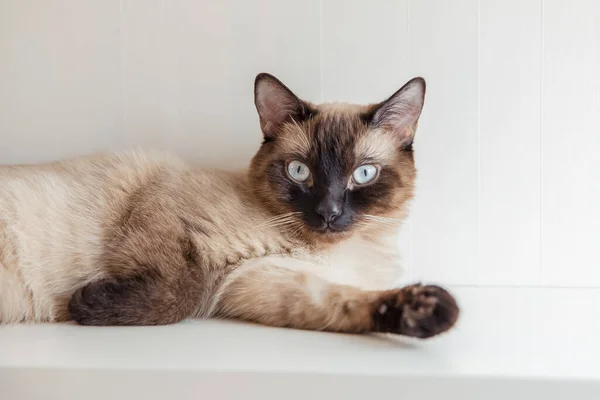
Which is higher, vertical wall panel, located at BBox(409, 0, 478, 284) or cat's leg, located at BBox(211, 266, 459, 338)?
vertical wall panel, located at BBox(409, 0, 478, 284)

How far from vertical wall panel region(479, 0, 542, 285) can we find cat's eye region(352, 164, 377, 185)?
1.98 ft

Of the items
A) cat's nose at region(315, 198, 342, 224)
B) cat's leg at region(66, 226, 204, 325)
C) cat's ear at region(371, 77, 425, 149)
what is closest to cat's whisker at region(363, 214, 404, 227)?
cat's nose at region(315, 198, 342, 224)

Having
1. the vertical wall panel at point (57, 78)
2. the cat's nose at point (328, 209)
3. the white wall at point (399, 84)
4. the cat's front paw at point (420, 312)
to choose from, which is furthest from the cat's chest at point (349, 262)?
the vertical wall panel at point (57, 78)

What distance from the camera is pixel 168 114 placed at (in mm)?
2068

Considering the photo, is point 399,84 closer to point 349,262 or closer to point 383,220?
point 383,220

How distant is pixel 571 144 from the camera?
1.95m

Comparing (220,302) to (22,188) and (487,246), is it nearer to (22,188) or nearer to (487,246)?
(22,188)

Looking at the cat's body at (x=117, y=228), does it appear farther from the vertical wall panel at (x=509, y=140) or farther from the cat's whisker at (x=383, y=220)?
the vertical wall panel at (x=509, y=140)

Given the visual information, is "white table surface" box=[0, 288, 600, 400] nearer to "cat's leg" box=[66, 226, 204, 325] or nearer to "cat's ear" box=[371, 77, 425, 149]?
"cat's leg" box=[66, 226, 204, 325]

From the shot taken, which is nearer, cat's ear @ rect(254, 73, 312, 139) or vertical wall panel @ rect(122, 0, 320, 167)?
cat's ear @ rect(254, 73, 312, 139)

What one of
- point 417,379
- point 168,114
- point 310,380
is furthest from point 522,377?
point 168,114

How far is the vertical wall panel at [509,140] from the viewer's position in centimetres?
195

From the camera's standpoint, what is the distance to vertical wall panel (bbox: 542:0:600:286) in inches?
75.7

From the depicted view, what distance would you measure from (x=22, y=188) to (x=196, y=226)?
542 mm
